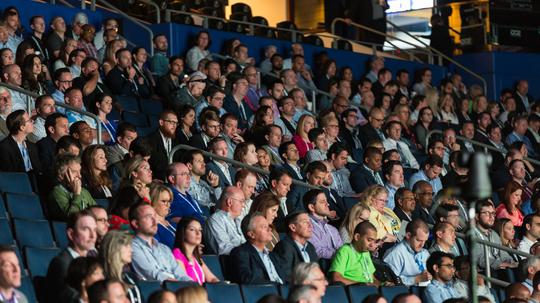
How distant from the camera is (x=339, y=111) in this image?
15.0m

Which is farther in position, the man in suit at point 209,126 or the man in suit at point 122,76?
the man in suit at point 122,76

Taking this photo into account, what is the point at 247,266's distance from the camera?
923cm

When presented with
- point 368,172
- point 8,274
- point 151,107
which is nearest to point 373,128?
point 368,172

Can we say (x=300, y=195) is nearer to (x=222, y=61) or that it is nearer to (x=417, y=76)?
(x=222, y=61)

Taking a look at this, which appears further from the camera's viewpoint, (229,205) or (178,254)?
(229,205)

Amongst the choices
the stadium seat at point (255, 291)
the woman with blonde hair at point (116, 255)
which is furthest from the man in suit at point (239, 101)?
the woman with blonde hair at point (116, 255)

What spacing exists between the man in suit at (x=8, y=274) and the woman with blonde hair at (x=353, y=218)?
3656mm

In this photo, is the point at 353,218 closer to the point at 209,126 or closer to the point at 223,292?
the point at 209,126

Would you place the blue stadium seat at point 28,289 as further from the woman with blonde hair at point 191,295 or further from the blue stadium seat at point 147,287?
the woman with blonde hair at point 191,295

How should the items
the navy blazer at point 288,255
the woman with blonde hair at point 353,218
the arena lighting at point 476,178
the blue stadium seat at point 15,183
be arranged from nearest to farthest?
the arena lighting at point 476,178 → the navy blazer at point 288,255 → the blue stadium seat at point 15,183 → the woman with blonde hair at point 353,218

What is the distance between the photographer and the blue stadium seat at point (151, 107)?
1351 cm

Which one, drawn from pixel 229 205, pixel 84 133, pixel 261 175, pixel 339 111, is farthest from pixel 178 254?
pixel 339 111

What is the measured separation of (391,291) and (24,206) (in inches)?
104

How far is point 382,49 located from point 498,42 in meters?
1.68
